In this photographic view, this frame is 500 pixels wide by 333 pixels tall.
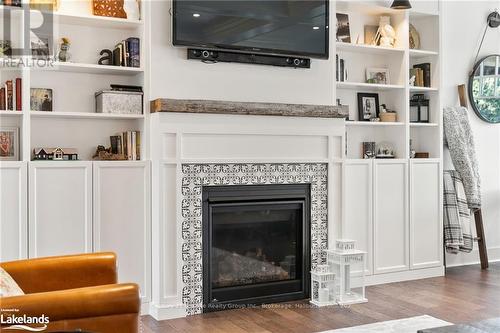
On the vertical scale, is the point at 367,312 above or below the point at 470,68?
below

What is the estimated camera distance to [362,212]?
5.22 m

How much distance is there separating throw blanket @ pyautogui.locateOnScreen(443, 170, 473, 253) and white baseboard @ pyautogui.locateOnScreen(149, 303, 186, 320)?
279 centimetres

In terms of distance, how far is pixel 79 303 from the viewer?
2.45m

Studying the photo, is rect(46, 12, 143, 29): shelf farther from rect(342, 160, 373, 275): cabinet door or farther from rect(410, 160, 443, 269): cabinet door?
rect(410, 160, 443, 269): cabinet door

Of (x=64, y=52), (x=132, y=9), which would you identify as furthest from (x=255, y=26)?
(x=64, y=52)

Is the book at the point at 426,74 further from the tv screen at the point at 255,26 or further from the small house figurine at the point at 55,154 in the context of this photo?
the small house figurine at the point at 55,154

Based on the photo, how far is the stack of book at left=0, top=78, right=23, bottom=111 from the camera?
13.1ft

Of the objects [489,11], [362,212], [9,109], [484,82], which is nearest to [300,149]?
[362,212]

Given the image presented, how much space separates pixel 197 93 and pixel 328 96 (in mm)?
1158

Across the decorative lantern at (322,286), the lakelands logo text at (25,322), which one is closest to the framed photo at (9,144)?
the lakelands logo text at (25,322)

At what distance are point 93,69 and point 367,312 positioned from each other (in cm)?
265

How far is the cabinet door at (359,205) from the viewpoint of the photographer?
5152 millimetres

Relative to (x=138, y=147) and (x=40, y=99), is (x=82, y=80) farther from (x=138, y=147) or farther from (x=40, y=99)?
(x=138, y=147)

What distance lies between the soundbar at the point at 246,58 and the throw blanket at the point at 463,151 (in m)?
1.74
